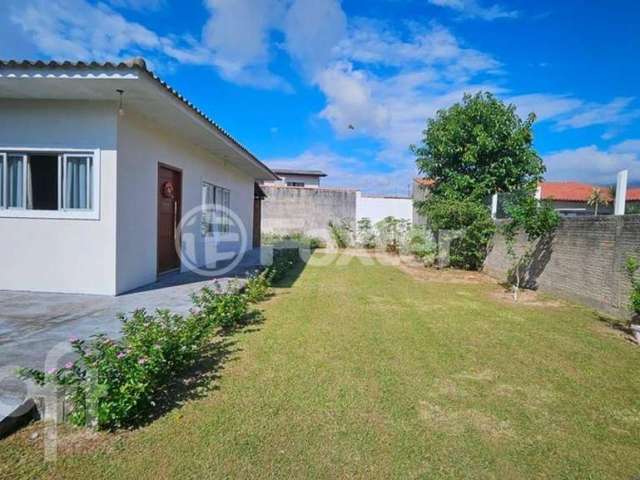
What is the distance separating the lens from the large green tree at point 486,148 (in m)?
12.4

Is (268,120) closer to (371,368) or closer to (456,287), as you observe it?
(456,287)

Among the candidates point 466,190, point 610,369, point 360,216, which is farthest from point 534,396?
point 360,216

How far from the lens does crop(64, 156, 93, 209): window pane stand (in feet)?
19.4

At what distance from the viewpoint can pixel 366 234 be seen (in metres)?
20.3

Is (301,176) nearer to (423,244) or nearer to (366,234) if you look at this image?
(366,234)

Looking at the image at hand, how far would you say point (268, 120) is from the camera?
17141 mm

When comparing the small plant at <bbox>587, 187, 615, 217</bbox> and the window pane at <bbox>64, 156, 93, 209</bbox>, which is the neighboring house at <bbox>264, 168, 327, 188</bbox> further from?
the window pane at <bbox>64, 156, 93, 209</bbox>

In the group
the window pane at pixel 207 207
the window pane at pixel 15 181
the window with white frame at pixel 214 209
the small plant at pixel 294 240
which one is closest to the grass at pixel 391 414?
the window pane at pixel 15 181

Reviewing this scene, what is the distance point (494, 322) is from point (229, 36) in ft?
32.2

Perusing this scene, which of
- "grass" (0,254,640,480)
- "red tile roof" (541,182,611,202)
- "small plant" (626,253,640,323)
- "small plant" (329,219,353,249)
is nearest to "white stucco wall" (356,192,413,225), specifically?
"small plant" (329,219,353,249)

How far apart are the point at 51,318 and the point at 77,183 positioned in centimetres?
247

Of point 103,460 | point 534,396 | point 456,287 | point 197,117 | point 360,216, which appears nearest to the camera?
point 103,460

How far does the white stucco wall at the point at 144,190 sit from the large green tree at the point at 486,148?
29.1 ft

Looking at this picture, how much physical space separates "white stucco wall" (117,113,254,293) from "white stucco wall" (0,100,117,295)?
186 mm
